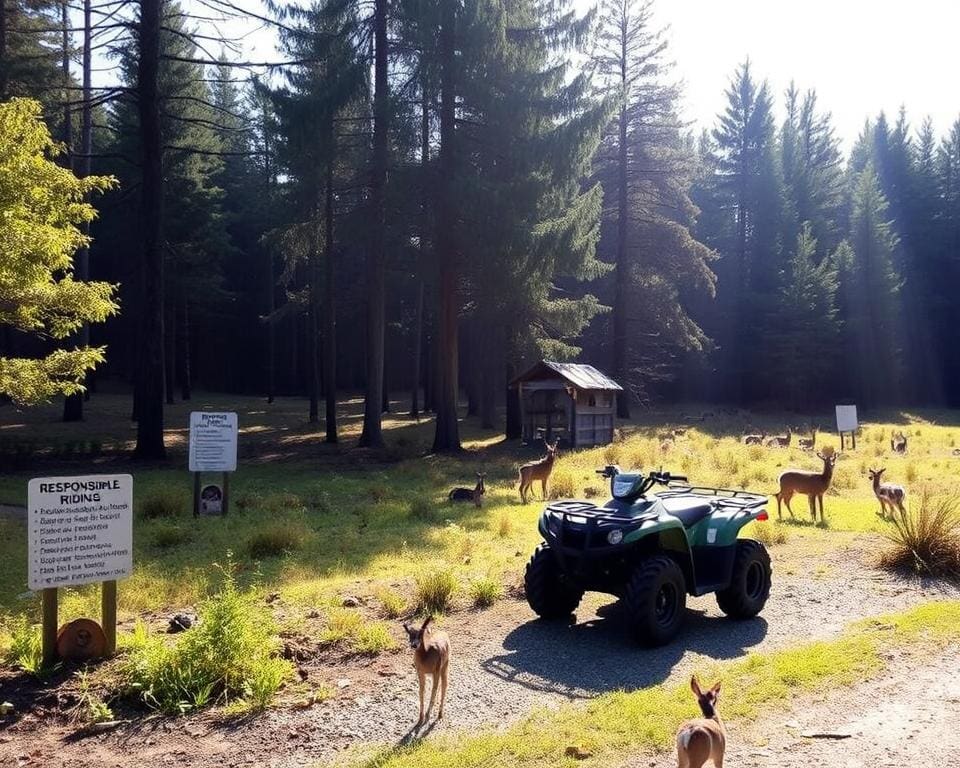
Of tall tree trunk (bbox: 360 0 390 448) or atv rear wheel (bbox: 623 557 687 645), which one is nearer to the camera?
atv rear wheel (bbox: 623 557 687 645)

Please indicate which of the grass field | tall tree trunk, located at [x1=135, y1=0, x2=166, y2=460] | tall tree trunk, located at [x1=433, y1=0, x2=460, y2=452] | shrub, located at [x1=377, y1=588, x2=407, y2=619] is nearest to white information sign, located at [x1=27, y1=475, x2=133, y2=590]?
the grass field

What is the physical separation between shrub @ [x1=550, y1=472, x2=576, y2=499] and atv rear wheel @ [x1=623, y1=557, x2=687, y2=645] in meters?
8.52

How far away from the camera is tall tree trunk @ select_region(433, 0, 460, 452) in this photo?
21.1 metres

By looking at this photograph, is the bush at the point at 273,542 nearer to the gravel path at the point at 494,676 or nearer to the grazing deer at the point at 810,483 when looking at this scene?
the gravel path at the point at 494,676

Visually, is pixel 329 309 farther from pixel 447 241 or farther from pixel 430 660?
pixel 430 660

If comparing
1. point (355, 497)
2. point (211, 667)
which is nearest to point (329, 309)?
point (355, 497)

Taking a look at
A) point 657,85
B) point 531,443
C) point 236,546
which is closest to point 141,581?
point 236,546

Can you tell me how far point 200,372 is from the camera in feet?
172

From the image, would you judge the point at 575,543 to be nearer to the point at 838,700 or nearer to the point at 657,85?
the point at 838,700

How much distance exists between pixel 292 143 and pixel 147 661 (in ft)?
57.2

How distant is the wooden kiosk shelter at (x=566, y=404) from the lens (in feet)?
80.7

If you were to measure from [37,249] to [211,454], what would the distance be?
4.45m

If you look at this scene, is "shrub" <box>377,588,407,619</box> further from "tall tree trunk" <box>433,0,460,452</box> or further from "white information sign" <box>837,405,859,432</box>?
"white information sign" <box>837,405,859,432</box>

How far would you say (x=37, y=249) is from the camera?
32.3 feet
